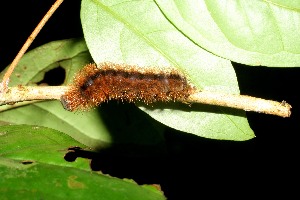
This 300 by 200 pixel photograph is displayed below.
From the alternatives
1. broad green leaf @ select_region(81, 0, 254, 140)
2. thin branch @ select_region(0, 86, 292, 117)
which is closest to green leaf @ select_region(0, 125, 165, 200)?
thin branch @ select_region(0, 86, 292, 117)

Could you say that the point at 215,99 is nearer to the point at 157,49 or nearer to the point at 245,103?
the point at 245,103

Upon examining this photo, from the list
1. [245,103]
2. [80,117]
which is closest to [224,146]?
[80,117]

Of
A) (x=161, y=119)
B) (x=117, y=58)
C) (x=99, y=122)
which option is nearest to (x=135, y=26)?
(x=117, y=58)

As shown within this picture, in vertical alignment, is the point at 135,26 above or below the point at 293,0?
below

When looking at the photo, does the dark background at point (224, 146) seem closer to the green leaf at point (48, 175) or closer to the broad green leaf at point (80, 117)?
the broad green leaf at point (80, 117)

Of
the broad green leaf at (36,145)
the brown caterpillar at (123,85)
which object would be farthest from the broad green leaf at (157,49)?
the broad green leaf at (36,145)

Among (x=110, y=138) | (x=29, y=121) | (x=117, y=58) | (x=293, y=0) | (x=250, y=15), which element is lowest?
(x=29, y=121)

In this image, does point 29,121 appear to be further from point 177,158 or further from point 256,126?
point 256,126
